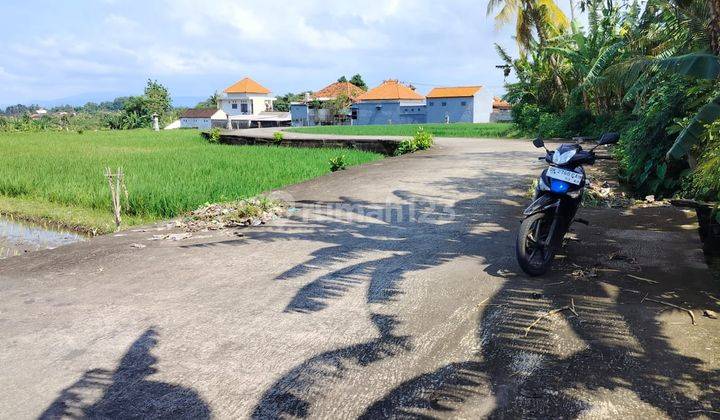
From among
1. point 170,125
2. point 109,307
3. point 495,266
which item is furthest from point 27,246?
point 170,125

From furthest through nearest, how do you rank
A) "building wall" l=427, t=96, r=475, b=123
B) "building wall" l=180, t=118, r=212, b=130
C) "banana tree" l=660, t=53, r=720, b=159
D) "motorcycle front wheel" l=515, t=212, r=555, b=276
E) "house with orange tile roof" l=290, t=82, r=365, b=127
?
"building wall" l=180, t=118, r=212, b=130
"house with orange tile roof" l=290, t=82, r=365, b=127
"building wall" l=427, t=96, r=475, b=123
"banana tree" l=660, t=53, r=720, b=159
"motorcycle front wheel" l=515, t=212, r=555, b=276

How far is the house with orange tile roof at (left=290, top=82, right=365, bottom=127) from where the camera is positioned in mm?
58250

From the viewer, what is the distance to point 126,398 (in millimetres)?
2473

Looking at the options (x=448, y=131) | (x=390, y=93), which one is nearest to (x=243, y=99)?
(x=390, y=93)

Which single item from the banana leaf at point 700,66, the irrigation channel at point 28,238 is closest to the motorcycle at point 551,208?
the banana leaf at point 700,66

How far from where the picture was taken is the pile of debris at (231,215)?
6.26 metres

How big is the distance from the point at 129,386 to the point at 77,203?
25.7 ft

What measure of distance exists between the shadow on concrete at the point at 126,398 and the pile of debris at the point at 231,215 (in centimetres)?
355

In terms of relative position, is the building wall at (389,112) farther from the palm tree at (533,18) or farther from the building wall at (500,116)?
the palm tree at (533,18)

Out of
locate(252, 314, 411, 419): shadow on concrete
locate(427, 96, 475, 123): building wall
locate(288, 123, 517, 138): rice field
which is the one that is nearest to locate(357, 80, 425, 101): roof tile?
locate(427, 96, 475, 123): building wall

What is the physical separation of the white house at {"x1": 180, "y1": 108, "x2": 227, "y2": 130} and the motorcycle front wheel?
68.7 metres

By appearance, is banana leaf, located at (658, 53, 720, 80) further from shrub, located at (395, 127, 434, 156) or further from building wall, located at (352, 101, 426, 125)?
building wall, located at (352, 101, 426, 125)

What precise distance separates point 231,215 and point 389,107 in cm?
4900

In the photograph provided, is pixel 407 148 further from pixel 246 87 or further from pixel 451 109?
pixel 246 87
